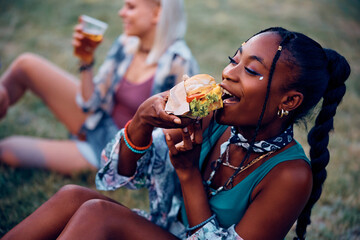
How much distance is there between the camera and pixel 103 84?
3660mm

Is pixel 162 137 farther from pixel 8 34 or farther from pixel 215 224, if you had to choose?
pixel 8 34

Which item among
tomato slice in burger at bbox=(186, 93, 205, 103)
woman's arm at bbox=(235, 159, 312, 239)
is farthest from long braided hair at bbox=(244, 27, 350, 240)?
tomato slice in burger at bbox=(186, 93, 205, 103)

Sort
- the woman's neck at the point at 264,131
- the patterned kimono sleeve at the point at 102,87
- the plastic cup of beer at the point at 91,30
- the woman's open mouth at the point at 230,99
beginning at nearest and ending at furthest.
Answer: the woman's open mouth at the point at 230,99 < the woman's neck at the point at 264,131 < the plastic cup of beer at the point at 91,30 < the patterned kimono sleeve at the point at 102,87

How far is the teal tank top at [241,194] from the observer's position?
181 cm

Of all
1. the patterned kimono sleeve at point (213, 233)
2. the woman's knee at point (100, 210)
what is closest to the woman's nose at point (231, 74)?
the patterned kimono sleeve at point (213, 233)

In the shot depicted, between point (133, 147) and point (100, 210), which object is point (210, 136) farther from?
point (100, 210)

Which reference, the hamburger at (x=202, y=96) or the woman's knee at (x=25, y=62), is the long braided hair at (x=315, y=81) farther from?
the woman's knee at (x=25, y=62)

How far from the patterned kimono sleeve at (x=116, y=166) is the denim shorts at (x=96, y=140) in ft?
4.29

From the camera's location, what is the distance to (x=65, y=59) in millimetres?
6117

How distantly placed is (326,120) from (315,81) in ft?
0.98

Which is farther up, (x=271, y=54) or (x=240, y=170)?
(x=271, y=54)

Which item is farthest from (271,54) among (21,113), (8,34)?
(8,34)

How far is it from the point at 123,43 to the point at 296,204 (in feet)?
9.13

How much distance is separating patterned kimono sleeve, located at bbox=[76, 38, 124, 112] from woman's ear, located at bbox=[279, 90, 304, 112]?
2.24 metres
